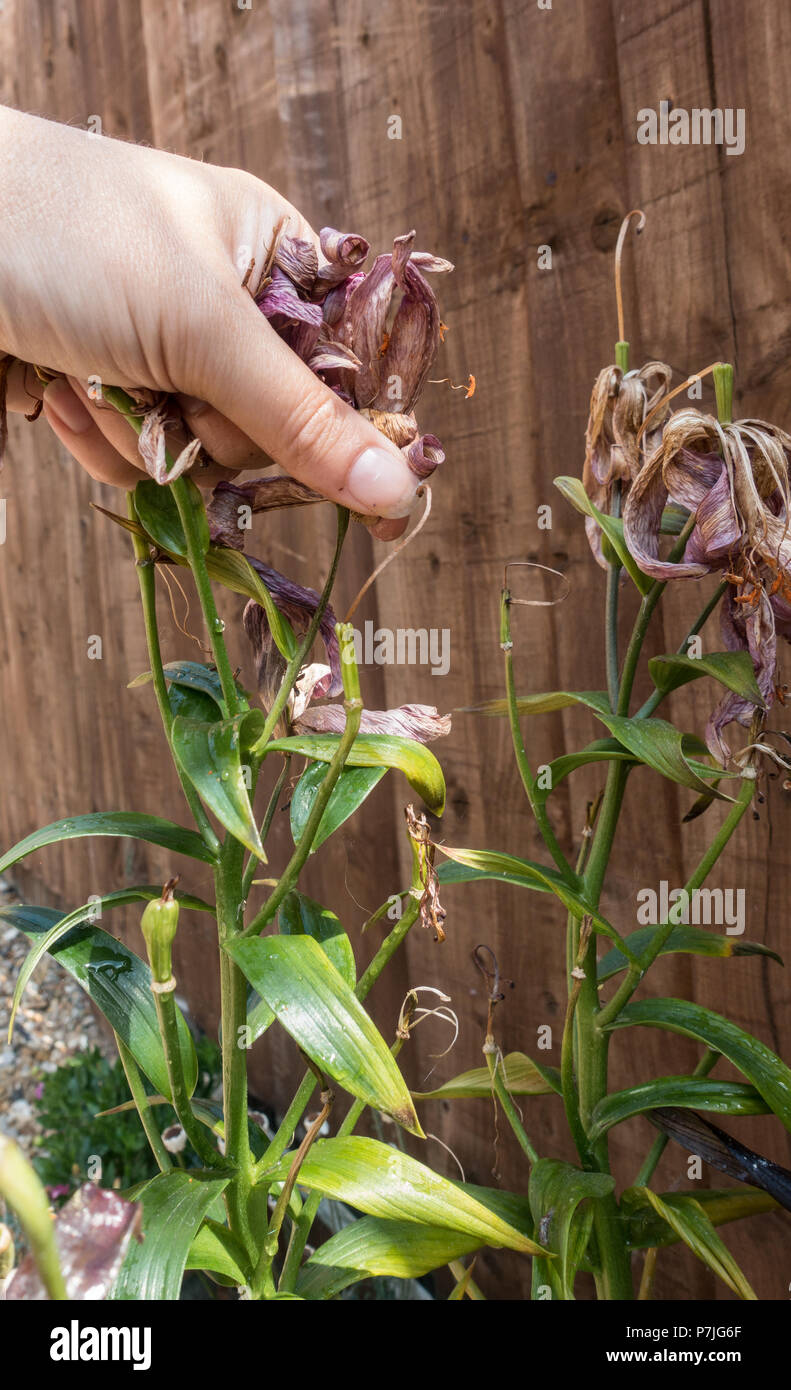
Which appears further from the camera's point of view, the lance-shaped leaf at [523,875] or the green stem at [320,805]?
the lance-shaped leaf at [523,875]

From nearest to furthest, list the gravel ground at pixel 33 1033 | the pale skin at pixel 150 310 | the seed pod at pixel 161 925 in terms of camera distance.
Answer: the seed pod at pixel 161 925
the pale skin at pixel 150 310
the gravel ground at pixel 33 1033

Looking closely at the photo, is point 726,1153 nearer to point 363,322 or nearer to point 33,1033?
point 363,322

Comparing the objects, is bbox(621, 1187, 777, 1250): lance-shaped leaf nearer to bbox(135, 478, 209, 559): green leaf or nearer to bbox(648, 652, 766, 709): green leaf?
bbox(648, 652, 766, 709): green leaf

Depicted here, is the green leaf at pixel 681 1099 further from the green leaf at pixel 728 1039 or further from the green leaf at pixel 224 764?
the green leaf at pixel 224 764

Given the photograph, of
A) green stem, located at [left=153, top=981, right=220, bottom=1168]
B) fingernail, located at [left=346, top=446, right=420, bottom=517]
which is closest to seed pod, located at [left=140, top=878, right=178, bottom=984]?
green stem, located at [left=153, top=981, right=220, bottom=1168]

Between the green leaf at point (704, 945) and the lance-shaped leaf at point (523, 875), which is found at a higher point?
the lance-shaped leaf at point (523, 875)

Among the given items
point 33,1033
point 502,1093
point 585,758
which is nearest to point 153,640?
point 585,758

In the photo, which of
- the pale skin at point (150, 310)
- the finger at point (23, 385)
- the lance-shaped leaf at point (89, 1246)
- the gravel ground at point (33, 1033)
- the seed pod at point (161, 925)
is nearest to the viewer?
the lance-shaped leaf at point (89, 1246)

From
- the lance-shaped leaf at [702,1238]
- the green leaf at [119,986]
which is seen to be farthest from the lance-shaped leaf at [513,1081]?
the green leaf at [119,986]
